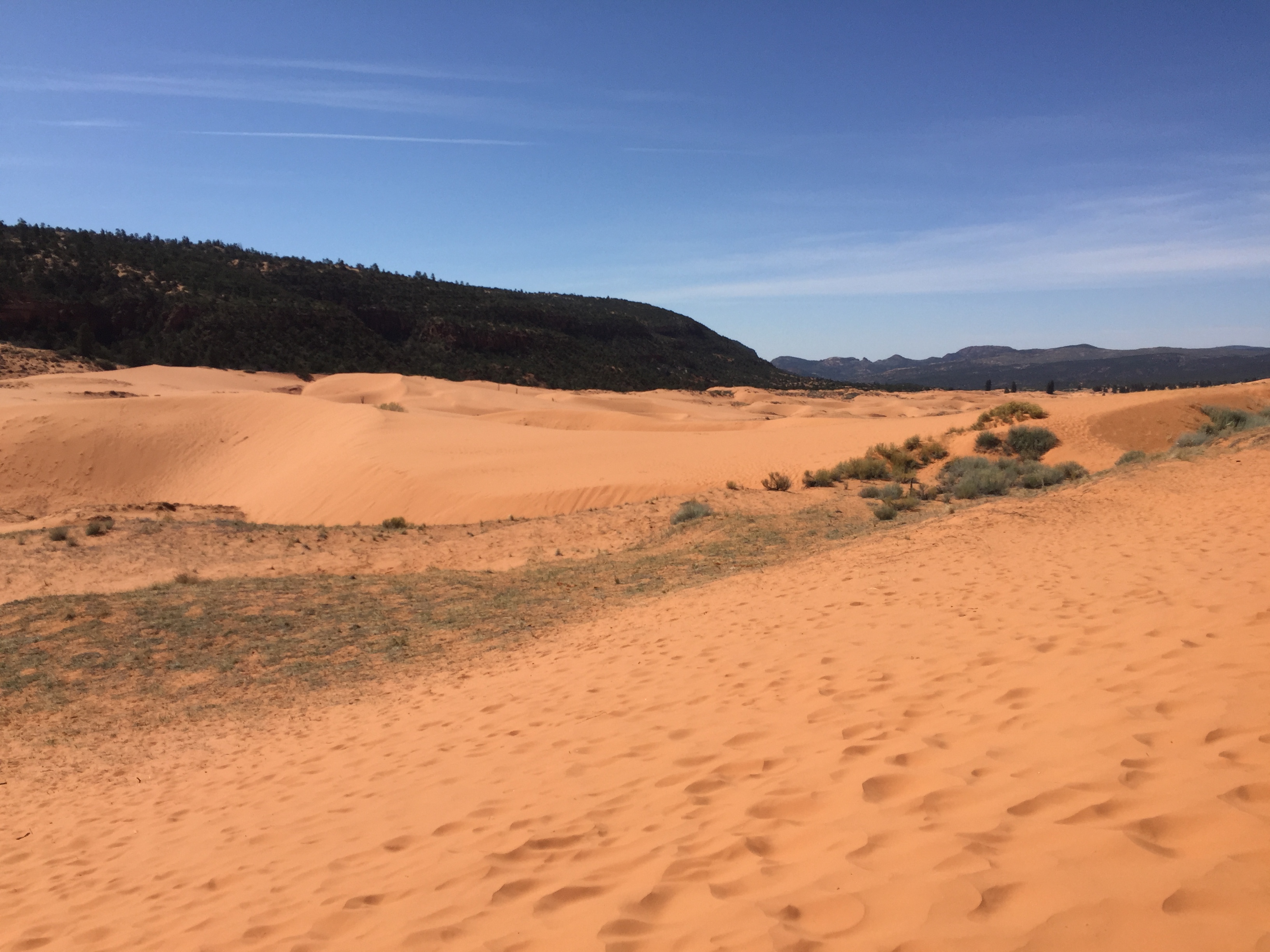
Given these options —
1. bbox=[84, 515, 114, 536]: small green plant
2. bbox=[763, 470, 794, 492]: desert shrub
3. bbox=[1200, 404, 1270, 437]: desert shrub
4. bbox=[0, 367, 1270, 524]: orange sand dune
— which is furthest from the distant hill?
bbox=[1200, 404, 1270, 437]: desert shrub

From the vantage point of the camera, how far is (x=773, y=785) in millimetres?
3893

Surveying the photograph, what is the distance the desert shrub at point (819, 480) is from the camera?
19469mm

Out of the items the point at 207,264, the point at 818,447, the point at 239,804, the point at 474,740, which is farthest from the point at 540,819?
the point at 207,264

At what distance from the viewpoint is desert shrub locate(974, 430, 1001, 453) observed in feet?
71.8

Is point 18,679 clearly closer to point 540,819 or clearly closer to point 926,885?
point 540,819

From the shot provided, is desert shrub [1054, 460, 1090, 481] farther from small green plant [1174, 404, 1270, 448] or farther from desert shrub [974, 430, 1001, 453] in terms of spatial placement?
desert shrub [974, 430, 1001, 453]

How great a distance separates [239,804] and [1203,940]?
533 cm

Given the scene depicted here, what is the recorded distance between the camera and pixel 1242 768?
10.1 feet

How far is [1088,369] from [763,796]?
154 m

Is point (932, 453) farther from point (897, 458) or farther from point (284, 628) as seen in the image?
point (284, 628)

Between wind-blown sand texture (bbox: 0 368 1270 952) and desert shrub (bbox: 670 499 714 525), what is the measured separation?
19.1 ft

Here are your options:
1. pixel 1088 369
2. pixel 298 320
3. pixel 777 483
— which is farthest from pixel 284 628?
pixel 1088 369

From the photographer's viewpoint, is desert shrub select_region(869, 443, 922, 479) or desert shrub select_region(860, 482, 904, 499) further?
desert shrub select_region(869, 443, 922, 479)

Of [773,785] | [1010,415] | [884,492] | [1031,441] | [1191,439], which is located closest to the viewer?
[773,785]
